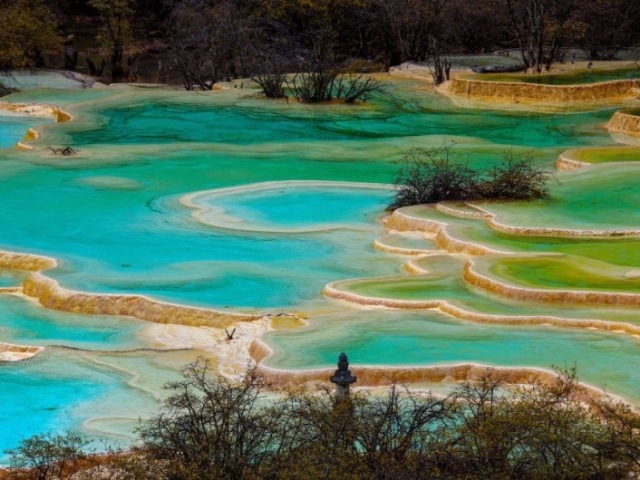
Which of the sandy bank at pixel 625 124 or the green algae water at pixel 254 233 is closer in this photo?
the green algae water at pixel 254 233

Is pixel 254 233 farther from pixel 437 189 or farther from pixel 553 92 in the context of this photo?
pixel 553 92

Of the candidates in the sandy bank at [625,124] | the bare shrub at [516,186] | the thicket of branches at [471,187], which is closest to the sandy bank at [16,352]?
the thicket of branches at [471,187]

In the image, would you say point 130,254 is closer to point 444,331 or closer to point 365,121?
point 444,331

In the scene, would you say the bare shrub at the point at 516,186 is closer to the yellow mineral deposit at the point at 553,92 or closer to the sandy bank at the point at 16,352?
the sandy bank at the point at 16,352

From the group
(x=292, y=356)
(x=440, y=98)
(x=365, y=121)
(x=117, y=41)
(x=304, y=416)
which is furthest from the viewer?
(x=117, y=41)

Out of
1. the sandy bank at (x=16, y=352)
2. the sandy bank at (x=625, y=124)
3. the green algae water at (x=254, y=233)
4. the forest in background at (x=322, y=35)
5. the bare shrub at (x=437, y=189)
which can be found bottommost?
the sandy bank at (x=16, y=352)

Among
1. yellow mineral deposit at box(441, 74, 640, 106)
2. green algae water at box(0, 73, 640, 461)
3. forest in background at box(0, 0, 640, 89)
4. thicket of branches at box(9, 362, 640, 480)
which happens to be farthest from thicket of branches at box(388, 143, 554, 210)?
forest in background at box(0, 0, 640, 89)

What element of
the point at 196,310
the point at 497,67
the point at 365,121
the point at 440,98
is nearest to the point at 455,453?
the point at 196,310
